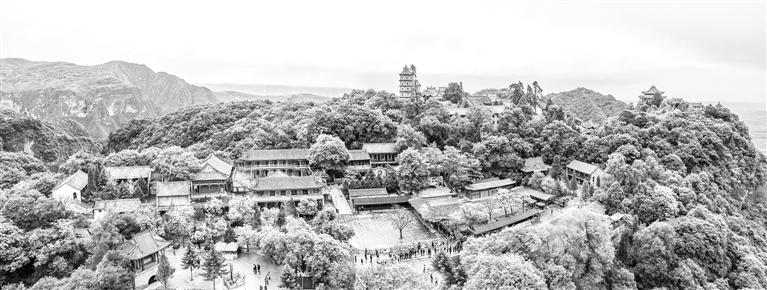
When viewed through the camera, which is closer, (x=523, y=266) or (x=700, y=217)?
(x=523, y=266)

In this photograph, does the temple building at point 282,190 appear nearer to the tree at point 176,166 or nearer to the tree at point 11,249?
the tree at point 176,166

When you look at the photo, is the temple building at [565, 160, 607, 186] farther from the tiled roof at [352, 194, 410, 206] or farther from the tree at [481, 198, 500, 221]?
the tiled roof at [352, 194, 410, 206]

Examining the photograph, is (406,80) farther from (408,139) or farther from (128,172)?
(128,172)

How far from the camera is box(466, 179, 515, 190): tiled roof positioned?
36378mm

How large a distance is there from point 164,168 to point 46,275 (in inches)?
469

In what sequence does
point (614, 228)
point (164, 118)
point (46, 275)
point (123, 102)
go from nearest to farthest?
1. point (46, 275)
2. point (614, 228)
3. point (164, 118)
4. point (123, 102)

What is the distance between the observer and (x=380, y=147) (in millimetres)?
42000

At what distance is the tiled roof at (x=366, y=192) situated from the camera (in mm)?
35188

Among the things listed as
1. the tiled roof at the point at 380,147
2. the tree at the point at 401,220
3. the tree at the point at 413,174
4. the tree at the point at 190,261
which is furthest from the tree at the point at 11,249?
the tiled roof at the point at 380,147

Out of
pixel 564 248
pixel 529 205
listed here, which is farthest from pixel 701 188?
pixel 564 248

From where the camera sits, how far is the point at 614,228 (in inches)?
1197

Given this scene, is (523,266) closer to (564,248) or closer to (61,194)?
(564,248)

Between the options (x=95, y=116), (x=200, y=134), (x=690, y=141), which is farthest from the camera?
(x=95, y=116)

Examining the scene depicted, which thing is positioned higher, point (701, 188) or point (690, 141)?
point (690, 141)
